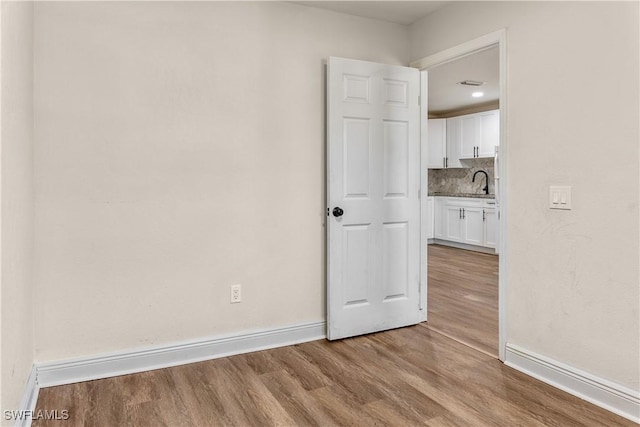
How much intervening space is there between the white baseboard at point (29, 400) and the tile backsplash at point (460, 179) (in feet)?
22.9

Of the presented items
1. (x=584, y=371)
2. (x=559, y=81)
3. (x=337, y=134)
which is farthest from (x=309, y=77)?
(x=584, y=371)

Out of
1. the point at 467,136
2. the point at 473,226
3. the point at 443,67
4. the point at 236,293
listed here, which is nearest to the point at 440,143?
the point at 467,136

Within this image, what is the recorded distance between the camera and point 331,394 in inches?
91.3

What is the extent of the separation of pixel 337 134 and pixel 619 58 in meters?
1.69

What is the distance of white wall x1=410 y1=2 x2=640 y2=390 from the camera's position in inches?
81.5

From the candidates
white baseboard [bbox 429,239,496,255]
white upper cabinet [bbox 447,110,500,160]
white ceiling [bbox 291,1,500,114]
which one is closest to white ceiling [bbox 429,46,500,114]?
white ceiling [bbox 291,1,500,114]

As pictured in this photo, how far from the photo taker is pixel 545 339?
8.08ft

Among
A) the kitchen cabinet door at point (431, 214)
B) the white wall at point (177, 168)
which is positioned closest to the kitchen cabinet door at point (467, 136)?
the kitchen cabinet door at point (431, 214)

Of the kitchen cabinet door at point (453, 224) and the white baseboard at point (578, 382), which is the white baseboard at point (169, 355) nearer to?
the white baseboard at point (578, 382)

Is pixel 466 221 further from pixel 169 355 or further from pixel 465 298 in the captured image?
pixel 169 355

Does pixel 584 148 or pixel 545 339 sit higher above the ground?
pixel 584 148

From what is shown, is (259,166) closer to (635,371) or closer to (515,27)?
(515,27)

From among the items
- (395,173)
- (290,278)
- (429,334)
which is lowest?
(429,334)

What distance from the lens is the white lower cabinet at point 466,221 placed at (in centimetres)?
698
